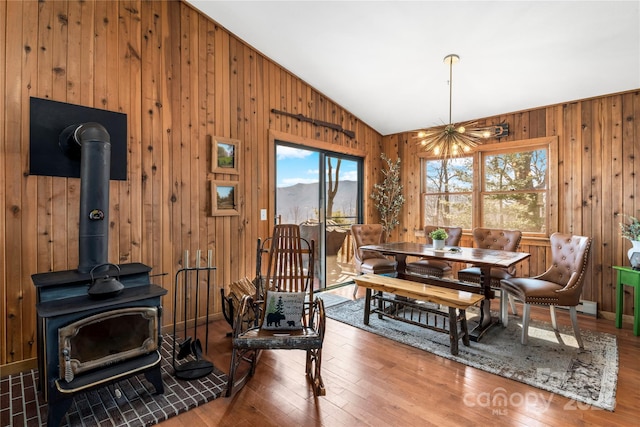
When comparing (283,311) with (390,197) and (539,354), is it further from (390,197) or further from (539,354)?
(390,197)

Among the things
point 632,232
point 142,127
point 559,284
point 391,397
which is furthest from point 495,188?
point 142,127

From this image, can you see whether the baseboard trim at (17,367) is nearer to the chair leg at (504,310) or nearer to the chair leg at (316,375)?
the chair leg at (316,375)

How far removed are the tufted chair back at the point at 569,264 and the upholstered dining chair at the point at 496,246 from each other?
1.32 ft

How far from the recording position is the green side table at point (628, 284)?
3172 millimetres

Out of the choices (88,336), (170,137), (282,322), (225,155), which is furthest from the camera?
(225,155)

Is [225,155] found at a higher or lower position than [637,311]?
higher

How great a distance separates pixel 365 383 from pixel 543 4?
3.24 metres

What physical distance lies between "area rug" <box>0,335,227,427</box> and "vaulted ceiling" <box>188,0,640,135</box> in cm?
327

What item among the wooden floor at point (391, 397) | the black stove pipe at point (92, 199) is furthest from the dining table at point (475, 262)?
the black stove pipe at point (92, 199)

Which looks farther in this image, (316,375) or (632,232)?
(632,232)

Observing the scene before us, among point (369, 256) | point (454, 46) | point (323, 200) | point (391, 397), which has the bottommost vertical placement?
point (391, 397)

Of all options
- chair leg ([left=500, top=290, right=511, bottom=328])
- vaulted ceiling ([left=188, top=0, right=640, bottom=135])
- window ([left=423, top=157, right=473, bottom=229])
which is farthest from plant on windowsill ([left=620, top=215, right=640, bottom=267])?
window ([left=423, top=157, right=473, bottom=229])

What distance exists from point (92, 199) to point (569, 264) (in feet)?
13.9

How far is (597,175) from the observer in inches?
148
